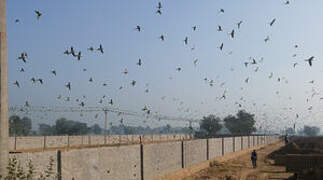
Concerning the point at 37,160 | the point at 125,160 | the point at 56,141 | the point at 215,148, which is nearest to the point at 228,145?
the point at 215,148

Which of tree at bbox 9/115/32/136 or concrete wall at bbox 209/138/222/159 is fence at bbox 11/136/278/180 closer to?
concrete wall at bbox 209/138/222/159

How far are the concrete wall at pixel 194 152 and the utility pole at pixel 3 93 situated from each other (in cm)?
1618

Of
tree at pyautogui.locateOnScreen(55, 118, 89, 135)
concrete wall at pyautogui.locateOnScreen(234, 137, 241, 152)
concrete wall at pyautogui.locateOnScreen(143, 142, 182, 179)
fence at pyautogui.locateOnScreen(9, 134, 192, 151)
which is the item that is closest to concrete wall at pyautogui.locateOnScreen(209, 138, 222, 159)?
concrete wall at pyautogui.locateOnScreen(143, 142, 182, 179)

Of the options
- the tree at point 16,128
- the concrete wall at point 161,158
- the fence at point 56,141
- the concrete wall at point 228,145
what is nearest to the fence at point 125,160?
the concrete wall at point 161,158

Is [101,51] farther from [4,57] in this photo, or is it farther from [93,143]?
[93,143]

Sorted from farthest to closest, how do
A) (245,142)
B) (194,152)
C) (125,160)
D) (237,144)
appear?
(245,142)
(237,144)
(194,152)
(125,160)

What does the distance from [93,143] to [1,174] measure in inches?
1437

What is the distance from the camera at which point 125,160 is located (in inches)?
602

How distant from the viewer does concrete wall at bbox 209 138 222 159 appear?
94.9ft

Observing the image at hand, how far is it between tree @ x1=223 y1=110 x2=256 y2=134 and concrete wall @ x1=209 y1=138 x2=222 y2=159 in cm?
12093

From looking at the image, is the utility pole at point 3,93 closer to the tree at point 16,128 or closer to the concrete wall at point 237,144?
the tree at point 16,128

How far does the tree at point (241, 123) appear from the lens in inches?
5999

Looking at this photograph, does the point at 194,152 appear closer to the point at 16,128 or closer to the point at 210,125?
the point at 16,128

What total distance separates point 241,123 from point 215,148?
12777 cm
